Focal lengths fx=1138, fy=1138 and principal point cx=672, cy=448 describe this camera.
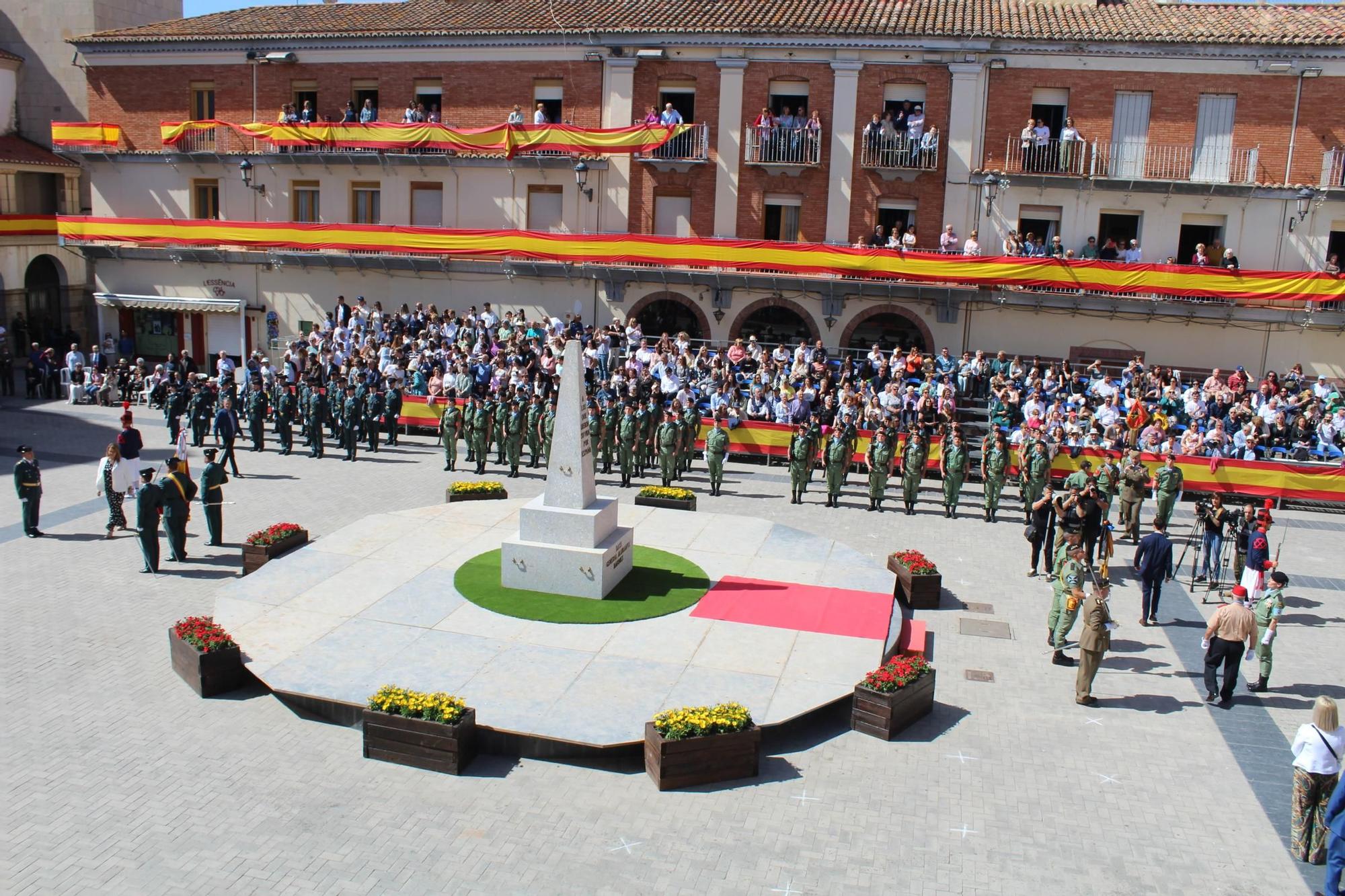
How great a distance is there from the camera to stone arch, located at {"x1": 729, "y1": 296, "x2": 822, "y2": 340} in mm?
30641

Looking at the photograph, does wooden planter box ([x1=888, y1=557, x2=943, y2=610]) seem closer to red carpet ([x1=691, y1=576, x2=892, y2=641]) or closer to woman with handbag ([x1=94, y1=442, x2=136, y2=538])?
red carpet ([x1=691, y1=576, x2=892, y2=641])

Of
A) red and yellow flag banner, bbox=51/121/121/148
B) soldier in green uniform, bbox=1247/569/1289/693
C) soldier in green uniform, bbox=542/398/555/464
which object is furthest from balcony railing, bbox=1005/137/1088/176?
red and yellow flag banner, bbox=51/121/121/148

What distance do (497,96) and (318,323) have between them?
340 inches

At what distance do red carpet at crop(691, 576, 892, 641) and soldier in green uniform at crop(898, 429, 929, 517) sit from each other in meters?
5.69

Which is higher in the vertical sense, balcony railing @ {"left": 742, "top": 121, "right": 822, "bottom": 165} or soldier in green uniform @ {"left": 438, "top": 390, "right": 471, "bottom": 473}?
balcony railing @ {"left": 742, "top": 121, "right": 822, "bottom": 165}

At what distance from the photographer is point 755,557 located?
17344 mm

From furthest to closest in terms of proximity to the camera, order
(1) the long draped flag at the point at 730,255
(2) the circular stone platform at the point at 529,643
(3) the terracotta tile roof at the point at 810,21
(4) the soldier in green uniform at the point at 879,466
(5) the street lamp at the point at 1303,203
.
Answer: (3) the terracotta tile roof at the point at 810,21, (5) the street lamp at the point at 1303,203, (1) the long draped flag at the point at 730,255, (4) the soldier in green uniform at the point at 879,466, (2) the circular stone platform at the point at 529,643

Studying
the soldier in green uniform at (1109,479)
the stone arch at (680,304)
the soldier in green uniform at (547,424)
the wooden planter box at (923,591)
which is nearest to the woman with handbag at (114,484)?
the soldier in green uniform at (547,424)

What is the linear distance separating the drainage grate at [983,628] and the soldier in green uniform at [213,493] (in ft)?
36.3

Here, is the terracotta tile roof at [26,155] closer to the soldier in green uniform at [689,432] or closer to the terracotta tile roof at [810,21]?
the terracotta tile roof at [810,21]

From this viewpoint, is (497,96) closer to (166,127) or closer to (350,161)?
(350,161)

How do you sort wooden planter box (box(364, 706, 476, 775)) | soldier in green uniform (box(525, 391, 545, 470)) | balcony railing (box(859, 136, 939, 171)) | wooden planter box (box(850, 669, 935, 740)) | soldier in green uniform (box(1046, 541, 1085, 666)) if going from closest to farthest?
wooden planter box (box(364, 706, 476, 775))
wooden planter box (box(850, 669, 935, 740))
soldier in green uniform (box(1046, 541, 1085, 666))
soldier in green uniform (box(525, 391, 545, 470))
balcony railing (box(859, 136, 939, 171))

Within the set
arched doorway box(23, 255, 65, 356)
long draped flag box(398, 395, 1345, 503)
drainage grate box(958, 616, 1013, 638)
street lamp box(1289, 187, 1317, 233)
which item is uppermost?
street lamp box(1289, 187, 1317, 233)

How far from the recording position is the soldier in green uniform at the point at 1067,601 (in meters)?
13.9
